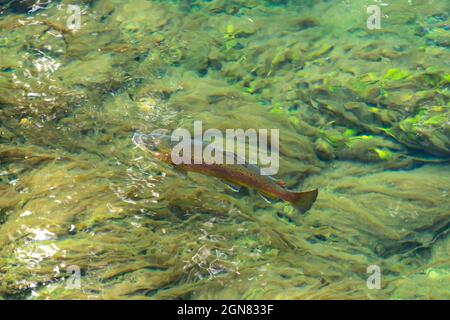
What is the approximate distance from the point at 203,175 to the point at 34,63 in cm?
239

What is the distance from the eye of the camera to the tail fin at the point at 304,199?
304cm

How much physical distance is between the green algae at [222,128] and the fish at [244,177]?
0.22 metres

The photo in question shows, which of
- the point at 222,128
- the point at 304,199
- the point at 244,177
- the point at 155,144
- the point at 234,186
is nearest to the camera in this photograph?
the point at 304,199

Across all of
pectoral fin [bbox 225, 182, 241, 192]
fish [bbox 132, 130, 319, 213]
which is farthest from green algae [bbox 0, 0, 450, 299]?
fish [bbox 132, 130, 319, 213]

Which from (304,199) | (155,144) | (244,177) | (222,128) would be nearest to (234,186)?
(244,177)

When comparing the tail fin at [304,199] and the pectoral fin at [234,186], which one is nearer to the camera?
the tail fin at [304,199]

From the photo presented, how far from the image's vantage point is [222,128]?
13.8ft

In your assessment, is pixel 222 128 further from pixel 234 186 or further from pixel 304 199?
pixel 304 199

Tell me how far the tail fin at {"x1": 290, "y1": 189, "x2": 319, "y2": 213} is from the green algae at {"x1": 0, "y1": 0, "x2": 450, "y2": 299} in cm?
30

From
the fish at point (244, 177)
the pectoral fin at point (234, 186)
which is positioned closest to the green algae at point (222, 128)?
the pectoral fin at point (234, 186)

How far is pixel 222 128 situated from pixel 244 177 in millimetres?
1078

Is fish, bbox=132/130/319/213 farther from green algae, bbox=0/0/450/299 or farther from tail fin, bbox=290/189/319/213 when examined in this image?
green algae, bbox=0/0/450/299

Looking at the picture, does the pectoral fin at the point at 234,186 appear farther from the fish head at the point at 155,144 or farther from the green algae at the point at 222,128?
the fish head at the point at 155,144
